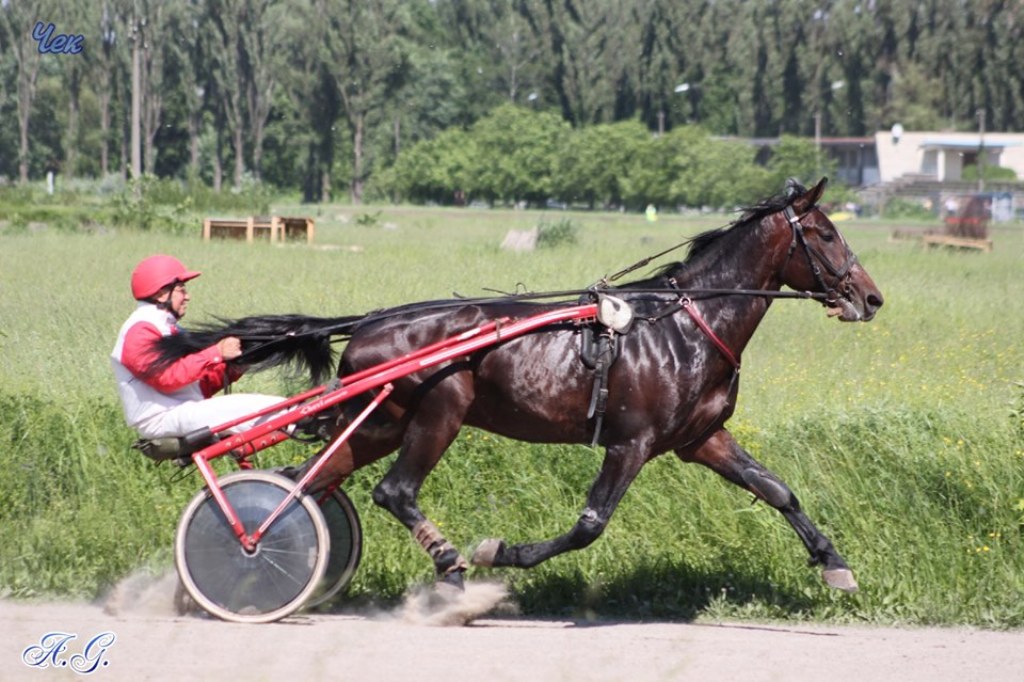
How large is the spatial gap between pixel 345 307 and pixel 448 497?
281 inches

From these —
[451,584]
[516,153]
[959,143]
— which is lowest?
[451,584]

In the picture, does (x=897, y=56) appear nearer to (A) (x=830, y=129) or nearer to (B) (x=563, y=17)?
(A) (x=830, y=129)

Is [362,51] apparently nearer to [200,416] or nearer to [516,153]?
[516,153]

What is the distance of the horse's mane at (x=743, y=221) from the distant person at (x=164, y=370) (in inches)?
82.9

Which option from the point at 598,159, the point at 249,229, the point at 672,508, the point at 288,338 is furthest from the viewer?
the point at 598,159

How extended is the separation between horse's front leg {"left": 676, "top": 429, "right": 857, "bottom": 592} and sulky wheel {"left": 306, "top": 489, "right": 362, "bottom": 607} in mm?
1614

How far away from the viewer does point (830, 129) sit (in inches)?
3068

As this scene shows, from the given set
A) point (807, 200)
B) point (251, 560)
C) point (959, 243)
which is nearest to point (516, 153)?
point (959, 243)

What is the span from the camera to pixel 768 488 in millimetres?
6863

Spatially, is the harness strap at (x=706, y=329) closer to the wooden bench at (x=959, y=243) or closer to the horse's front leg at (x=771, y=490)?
the horse's front leg at (x=771, y=490)

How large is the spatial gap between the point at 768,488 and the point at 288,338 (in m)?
2.43

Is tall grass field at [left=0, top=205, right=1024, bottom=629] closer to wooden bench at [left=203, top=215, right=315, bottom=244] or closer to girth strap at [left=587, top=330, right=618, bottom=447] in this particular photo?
girth strap at [left=587, top=330, right=618, bottom=447]

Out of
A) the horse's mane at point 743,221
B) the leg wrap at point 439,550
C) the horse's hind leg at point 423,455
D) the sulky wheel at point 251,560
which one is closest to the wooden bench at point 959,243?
the horse's mane at point 743,221

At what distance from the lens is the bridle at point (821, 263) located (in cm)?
690
